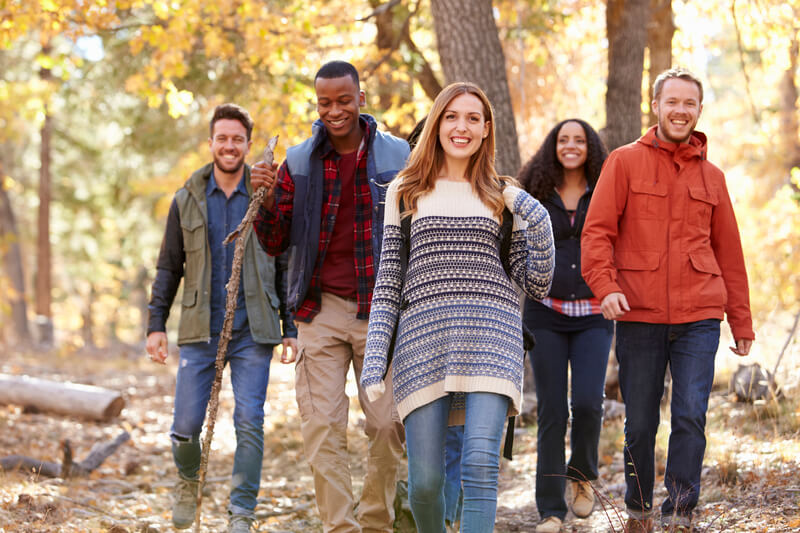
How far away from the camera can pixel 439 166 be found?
424 centimetres

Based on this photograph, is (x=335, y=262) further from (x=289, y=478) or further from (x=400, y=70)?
(x=400, y=70)

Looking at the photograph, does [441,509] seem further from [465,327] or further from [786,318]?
[786,318]

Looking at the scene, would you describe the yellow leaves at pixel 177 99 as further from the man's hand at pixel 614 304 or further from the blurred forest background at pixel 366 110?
the man's hand at pixel 614 304

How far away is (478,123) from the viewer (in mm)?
4156

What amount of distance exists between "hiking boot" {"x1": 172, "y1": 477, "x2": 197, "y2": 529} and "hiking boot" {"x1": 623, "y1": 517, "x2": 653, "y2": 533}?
9.28 ft

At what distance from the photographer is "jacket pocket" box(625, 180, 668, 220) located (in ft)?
15.6

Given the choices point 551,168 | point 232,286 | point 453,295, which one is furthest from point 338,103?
point 551,168

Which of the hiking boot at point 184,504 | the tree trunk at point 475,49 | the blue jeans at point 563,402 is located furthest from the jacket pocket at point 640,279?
the tree trunk at point 475,49

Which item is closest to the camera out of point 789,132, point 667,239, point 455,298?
point 455,298

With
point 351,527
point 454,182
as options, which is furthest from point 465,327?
point 351,527

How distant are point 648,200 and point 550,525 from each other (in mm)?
2152

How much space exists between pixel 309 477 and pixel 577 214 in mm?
3720

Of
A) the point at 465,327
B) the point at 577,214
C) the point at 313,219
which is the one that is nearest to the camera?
the point at 465,327

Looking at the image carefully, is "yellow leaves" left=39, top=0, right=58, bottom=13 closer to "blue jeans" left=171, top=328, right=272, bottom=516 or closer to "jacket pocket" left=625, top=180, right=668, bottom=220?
"blue jeans" left=171, top=328, right=272, bottom=516
